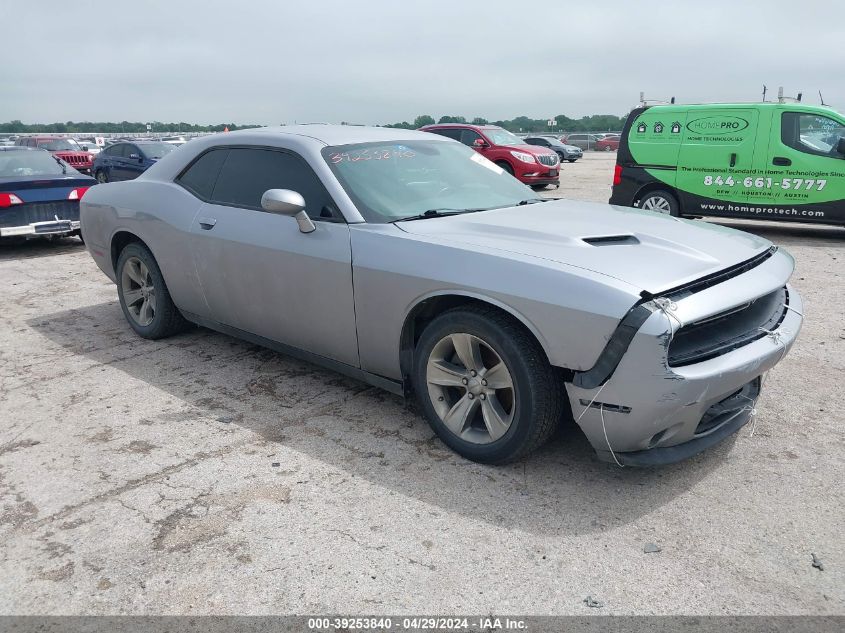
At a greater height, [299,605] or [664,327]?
[664,327]

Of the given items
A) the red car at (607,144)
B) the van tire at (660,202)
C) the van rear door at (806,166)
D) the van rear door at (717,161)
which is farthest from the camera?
the red car at (607,144)

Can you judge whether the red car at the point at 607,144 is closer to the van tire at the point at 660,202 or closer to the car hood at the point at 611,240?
the van tire at the point at 660,202

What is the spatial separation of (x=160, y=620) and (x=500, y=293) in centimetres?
178

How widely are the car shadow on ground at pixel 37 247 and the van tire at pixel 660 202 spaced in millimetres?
8449

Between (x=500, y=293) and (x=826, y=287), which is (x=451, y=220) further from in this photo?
(x=826, y=287)

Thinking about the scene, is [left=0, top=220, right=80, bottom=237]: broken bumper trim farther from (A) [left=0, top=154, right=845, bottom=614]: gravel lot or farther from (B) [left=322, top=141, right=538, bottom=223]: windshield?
(B) [left=322, top=141, right=538, bottom=223]: windshield

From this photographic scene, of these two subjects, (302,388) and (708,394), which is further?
(302,388)

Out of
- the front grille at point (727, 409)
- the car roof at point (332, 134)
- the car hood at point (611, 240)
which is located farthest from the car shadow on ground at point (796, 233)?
the front grille at point (727, 409)

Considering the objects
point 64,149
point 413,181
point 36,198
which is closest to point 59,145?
point 64,149

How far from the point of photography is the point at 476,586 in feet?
7.82

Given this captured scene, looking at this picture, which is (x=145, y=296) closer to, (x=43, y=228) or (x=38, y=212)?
(x=43, y=228)

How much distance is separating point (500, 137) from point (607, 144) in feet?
125

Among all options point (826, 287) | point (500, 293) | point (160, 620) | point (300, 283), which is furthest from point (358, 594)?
point (826, 287)

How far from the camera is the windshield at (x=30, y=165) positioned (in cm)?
934
